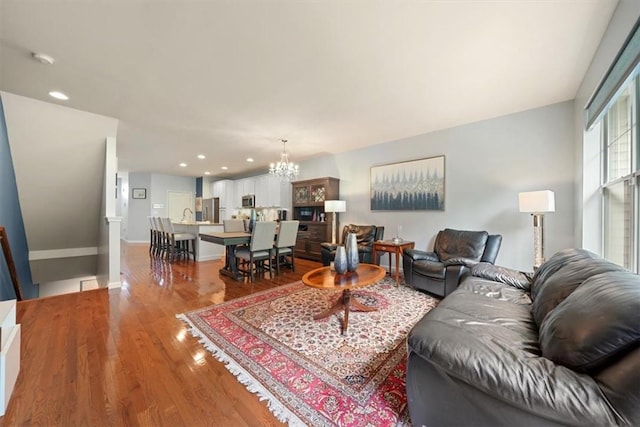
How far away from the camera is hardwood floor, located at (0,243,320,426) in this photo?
1.36 m

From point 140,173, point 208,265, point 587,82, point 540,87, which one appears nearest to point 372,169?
point 540,87

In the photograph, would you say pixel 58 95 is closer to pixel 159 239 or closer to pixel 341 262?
pixel 341 262

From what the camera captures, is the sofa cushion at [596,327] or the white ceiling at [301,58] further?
the white ceiling at [301,58]

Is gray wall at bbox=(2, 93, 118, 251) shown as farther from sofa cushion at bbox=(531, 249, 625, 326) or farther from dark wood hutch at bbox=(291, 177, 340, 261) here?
sofa cushion at bbox=(531, 249, 625, 326)

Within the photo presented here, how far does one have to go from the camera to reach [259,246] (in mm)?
4059

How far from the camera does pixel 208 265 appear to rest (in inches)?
204

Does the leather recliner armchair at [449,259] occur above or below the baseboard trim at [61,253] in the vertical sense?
above

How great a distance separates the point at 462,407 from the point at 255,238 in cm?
337

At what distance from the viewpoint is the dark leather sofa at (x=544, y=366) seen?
2.71ft

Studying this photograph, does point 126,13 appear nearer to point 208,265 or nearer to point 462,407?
point 462,407

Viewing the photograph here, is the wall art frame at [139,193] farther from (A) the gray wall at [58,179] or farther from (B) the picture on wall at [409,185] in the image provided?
(B) the picture on wall at [409,185]

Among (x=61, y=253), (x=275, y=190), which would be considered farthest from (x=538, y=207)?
(x=61, y=253)

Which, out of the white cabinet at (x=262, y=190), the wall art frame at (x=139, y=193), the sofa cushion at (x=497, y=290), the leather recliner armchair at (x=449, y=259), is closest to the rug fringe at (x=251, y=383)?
the sofa cushion at (x=497, y=290)

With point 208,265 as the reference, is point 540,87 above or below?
above
